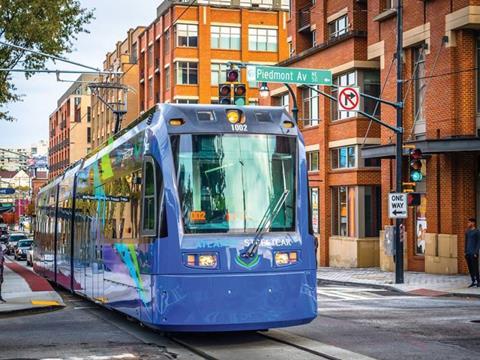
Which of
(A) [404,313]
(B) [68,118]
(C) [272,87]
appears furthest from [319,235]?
(B) [68,118]

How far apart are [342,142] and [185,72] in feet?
90.9

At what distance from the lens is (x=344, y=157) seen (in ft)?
118

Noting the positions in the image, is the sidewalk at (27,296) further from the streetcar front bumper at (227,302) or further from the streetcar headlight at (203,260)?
the streetcar headlight at (203,260)

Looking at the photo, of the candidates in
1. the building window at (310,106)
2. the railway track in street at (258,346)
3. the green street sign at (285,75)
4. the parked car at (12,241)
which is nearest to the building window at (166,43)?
the parked car at (12,241)

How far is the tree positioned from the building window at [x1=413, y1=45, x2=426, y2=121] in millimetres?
13686

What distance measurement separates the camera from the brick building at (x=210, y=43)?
61188 mm

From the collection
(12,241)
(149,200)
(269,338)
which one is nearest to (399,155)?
(269,338)

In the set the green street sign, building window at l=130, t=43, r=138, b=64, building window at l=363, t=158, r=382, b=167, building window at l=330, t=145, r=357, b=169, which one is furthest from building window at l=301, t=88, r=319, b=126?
building window at l=130, t=43, r=138, b=64

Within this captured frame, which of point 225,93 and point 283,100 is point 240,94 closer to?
point 225,93

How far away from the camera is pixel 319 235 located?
125ft

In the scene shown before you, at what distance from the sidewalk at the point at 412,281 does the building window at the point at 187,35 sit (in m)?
32.6

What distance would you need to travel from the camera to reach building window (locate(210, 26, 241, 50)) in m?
62.0

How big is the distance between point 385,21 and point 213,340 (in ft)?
76.7

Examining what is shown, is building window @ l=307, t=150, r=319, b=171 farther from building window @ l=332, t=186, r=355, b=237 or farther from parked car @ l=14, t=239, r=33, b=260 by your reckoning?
parked car @ l=14, t=239, r=33, b=260
